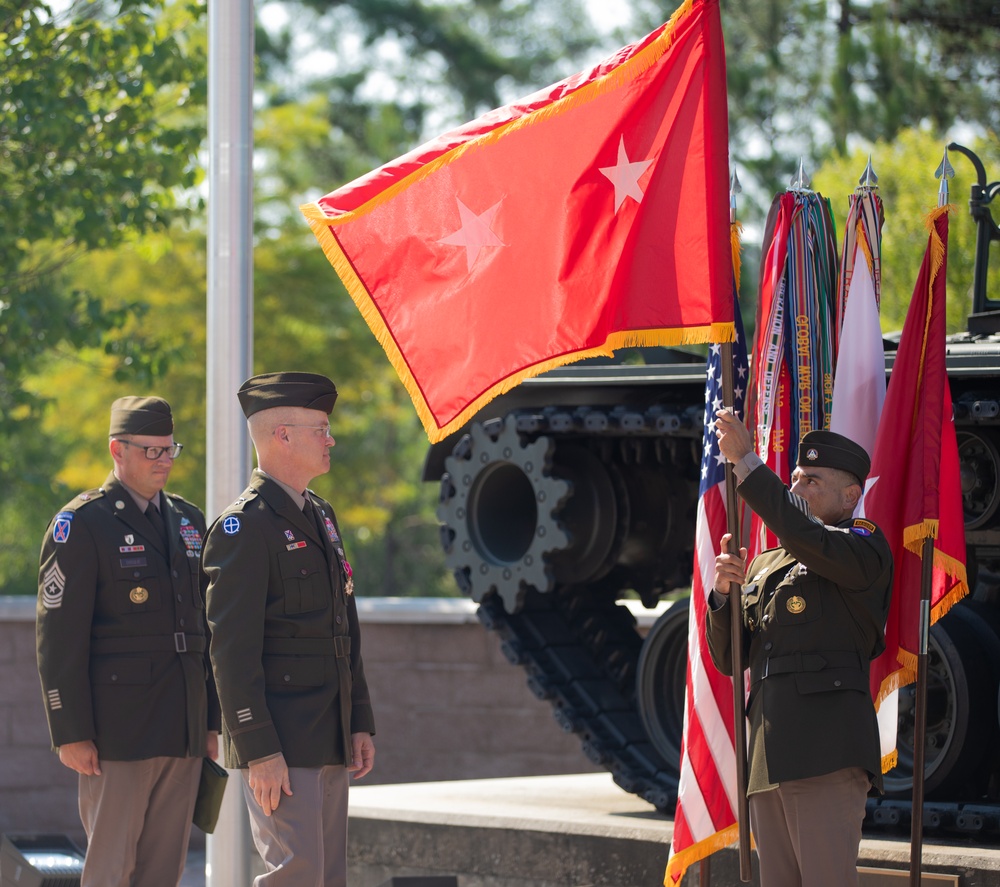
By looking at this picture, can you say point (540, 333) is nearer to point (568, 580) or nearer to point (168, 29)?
point (568, 580)

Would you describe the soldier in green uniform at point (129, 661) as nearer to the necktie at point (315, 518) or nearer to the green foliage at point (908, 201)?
the necktie at point (315, 518)

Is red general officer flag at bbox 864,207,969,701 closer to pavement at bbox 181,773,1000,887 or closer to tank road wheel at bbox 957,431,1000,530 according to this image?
pavement at bbox 181,773,1000,887

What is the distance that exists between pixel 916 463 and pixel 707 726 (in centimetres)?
117

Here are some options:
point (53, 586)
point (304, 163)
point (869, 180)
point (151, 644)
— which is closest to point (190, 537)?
point (151, 644)

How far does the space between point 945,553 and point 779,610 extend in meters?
0.93

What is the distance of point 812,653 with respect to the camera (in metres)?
5.02

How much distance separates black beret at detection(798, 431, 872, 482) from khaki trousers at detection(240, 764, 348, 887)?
1718mm

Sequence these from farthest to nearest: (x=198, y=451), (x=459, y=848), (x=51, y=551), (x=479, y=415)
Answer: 1. (x=198, y=451)
2. (x=479, y=415)
3. (x=459, y=848)
4. (x=51, y=551)

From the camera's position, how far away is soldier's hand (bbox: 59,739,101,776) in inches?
224

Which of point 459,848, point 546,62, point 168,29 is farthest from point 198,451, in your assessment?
point 459,848

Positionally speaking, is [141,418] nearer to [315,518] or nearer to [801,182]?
[315,518]

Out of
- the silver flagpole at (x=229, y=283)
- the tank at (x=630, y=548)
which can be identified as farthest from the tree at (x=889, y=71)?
the silver flagpole at (x=229, y=283)

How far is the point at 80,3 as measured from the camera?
37.1 ft

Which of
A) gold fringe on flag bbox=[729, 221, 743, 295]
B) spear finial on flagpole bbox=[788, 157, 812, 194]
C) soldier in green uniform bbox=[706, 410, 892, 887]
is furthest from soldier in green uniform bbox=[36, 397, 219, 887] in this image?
spear finial on flagpole bbox=[788, 157, 812, 194]
